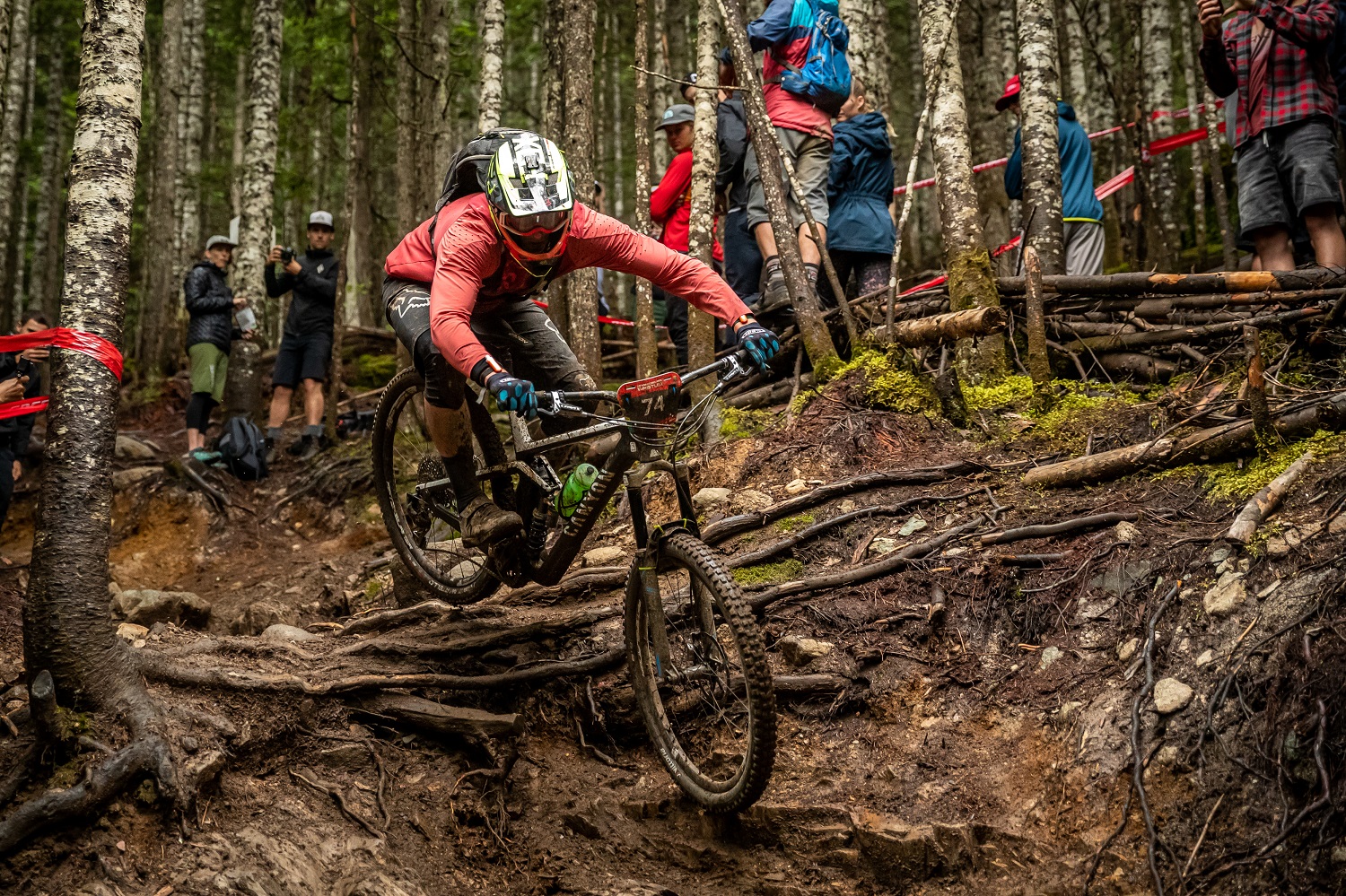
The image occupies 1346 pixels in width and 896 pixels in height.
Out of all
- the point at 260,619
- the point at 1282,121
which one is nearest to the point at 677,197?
the point at 1282,121

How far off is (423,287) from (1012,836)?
151 inches

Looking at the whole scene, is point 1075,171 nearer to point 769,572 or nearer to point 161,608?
point 769,572

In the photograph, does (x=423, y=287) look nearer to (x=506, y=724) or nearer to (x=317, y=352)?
(x=506, y=724)

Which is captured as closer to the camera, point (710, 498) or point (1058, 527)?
point (1058, 527)

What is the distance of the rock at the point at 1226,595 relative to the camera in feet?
12.2

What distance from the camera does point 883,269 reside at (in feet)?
26.9

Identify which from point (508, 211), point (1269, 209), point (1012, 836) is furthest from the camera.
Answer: point (1269, 209)

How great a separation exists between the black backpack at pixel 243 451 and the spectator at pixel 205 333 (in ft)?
1.13

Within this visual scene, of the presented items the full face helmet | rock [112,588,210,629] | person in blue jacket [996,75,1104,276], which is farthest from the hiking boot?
person in blue jacket [996,75,1104,276]

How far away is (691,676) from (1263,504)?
252 centimetres

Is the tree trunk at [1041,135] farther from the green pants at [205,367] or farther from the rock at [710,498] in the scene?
the green pants at [205,367]

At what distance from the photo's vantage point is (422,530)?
6012 millimetres

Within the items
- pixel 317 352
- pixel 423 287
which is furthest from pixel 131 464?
pixel 423 287

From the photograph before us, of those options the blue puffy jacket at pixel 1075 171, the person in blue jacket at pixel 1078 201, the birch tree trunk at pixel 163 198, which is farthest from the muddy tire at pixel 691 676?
the birch tree trunk at pixel 163 198
